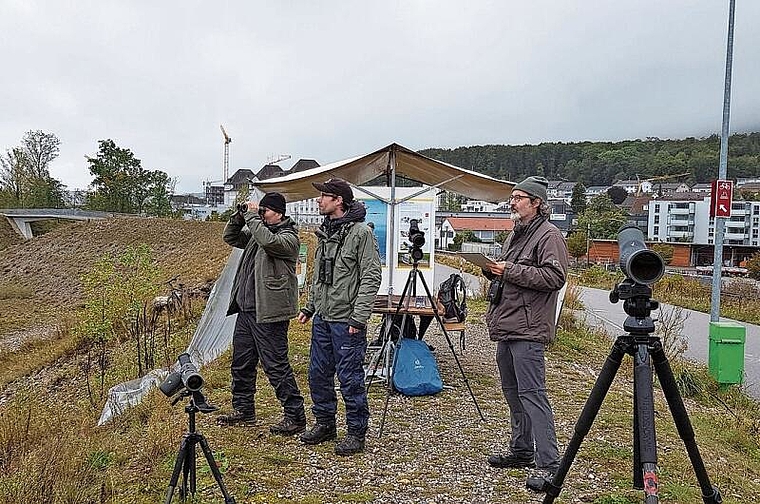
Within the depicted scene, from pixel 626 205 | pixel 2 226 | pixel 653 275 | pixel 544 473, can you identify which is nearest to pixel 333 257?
pixel 544 473

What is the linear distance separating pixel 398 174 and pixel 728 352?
466 cm

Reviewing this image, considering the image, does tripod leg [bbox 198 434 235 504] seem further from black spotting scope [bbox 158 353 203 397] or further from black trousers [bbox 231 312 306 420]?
black trousers [bbox 231 312 306 420]

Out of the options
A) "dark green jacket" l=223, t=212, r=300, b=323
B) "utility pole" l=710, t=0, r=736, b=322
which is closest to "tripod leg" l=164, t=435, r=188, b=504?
"dark green jacket" l=223, t=212, r=300, b=323

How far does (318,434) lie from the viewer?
5.34m

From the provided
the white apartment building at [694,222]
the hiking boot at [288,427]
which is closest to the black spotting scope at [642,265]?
the hiking boot at [288,427]

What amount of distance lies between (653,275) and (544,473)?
6.10 feet

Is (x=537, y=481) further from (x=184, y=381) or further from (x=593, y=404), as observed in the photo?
(x=184, y=381)

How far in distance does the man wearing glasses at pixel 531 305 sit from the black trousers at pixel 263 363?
1742 mm

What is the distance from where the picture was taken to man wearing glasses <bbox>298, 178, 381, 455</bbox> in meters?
5.00

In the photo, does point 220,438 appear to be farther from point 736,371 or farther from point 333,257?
point 736,371

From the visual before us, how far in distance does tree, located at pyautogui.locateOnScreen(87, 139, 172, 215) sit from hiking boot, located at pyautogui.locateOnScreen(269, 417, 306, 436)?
57.9m

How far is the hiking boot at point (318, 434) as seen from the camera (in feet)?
17.5

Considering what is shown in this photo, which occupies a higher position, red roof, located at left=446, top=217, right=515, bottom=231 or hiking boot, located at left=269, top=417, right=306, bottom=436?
red roof, located at left=446, top=217, right=515, bottom=231

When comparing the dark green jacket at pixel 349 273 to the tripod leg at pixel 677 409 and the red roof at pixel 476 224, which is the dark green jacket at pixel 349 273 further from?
the red roof at pixel 476 224
